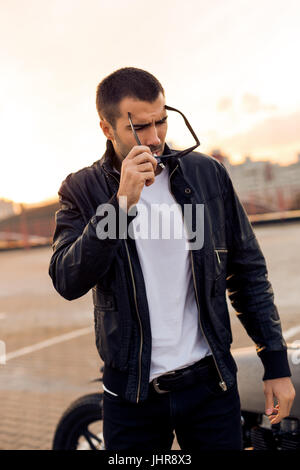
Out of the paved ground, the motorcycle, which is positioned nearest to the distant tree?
the paved ground

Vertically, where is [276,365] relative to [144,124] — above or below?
below

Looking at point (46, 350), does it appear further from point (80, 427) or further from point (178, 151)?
point (178, 151)

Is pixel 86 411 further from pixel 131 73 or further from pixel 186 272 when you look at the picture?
pixel 131 73

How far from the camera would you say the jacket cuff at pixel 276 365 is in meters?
1.67

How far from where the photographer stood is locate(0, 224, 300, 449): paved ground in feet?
14.0

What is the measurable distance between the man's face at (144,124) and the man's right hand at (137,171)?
135 millimetres

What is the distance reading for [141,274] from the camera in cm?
159

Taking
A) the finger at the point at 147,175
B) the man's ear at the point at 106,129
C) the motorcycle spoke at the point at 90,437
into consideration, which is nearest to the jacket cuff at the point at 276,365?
the finger at the point at 147,175

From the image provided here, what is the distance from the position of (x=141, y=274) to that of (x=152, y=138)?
0.42 meters

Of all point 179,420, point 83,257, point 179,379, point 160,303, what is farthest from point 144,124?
point 179,420

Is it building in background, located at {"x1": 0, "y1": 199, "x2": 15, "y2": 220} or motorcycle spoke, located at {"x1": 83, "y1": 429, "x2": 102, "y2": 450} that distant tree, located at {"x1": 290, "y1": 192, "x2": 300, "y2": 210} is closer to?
building in background, located at {"x1": 0, "y1": 199, "x2": 15, "y2": 220}

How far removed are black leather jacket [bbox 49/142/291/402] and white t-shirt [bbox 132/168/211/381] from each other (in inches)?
1.4

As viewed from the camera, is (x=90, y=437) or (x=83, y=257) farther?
(x=90, y=437)

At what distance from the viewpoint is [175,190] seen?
168cm
